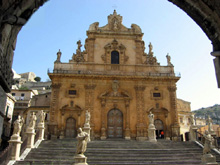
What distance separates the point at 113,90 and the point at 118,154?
10.4 meters

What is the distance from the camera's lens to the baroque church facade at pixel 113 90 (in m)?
23.8

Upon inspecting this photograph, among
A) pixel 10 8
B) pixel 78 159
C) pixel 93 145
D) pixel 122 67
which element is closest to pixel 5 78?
pixel 10 8

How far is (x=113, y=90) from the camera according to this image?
24891mm

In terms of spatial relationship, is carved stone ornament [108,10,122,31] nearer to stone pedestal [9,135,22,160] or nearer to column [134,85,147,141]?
column [134,85,147,141]

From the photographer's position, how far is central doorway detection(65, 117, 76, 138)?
2339 centimetres

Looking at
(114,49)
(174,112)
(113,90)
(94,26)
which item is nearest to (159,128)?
(174,112)

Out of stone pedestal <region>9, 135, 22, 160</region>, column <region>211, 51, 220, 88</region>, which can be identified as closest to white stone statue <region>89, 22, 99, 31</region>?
stone pedestal <region>9, 135, 22, 160</region>

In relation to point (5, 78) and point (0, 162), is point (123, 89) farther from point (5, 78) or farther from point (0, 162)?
point (5, 78)

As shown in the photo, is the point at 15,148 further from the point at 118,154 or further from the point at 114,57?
the point at 114,57

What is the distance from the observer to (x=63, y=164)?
13.4 m

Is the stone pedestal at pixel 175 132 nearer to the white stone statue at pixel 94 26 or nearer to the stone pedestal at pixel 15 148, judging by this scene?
the white stone statue at pixel 94 26

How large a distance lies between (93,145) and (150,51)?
556 inches

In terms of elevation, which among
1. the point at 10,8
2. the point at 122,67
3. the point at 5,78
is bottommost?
the point at 5,78

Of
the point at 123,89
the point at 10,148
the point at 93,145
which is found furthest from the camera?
the point at 123,89
